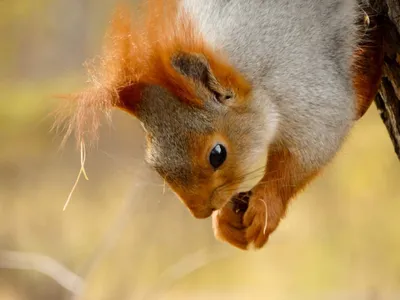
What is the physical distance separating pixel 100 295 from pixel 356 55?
1503mm

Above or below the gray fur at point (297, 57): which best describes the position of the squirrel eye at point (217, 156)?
below

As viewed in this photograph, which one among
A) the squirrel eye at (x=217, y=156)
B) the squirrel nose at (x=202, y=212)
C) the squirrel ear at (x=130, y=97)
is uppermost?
the squirrel ear at (x=130, y=97)

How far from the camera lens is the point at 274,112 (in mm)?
1212

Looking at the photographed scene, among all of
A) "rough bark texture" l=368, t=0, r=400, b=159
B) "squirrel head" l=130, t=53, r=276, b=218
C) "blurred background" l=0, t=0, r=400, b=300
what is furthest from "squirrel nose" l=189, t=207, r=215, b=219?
"blurred background" l=0, t=0, r=400, b=300

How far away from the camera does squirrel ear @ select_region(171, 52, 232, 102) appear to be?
107cm

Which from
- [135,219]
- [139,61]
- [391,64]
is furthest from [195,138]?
[135,219]

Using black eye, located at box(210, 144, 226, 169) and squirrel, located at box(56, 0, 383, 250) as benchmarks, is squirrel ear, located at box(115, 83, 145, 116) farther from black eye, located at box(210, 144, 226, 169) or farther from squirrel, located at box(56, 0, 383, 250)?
black eye, located at box(210, 144, 226, 169)

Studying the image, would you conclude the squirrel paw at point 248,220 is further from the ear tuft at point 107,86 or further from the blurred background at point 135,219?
the blurred background at point 135,219

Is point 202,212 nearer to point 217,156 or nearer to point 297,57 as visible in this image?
point 217,156

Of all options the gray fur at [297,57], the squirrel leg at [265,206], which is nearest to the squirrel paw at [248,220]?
the squirrel leg at [265,206]

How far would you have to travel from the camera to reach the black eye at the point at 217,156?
3.67 ft

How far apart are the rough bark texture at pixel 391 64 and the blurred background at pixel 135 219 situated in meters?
1.25

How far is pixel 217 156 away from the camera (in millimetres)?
1123

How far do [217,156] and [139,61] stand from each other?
0.61ft
